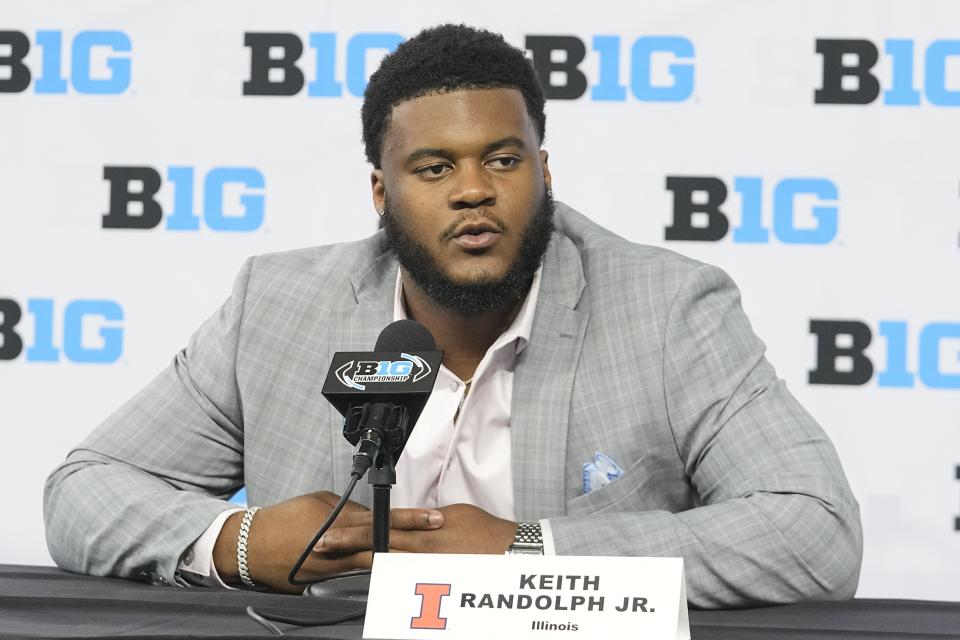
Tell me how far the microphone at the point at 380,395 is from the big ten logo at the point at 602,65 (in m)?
1.92

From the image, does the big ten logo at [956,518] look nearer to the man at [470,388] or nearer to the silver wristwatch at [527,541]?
the man at [470,388]

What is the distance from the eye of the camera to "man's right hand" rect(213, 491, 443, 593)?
64.6 inches

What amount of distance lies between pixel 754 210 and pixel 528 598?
2073 mm

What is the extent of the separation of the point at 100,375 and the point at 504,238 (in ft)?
5.31

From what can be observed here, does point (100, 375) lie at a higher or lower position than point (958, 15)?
lower

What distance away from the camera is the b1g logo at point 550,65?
10.2 ft

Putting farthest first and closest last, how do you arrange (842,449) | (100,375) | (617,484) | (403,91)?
(100,375) < (842,449) < (403,91) < (617,484)

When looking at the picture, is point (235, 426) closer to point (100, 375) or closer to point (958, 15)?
point (100, 375)

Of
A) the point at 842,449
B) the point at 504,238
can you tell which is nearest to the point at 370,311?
the point at 504,238

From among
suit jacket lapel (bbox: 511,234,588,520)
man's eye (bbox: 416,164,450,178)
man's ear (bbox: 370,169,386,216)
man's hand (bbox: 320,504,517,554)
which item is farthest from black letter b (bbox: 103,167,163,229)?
man's hand (bbox: 320,504,517,554)

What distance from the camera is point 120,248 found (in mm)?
3211

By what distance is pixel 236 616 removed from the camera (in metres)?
1.38

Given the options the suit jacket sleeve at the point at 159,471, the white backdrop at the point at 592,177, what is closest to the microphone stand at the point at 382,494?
the suit jacket sleeve at the point at 159,471

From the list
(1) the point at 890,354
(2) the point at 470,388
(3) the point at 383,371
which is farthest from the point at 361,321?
(1) the point at 890,354
